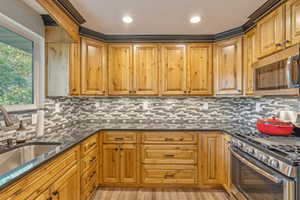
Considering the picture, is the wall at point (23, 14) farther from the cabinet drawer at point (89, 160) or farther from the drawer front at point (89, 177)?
the drawer front at point (89, 177)

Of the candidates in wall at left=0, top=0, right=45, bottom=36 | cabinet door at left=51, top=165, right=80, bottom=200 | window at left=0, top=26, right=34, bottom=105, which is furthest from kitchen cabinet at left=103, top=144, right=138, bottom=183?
wall at left=0, top=0, right=45, bottom=36

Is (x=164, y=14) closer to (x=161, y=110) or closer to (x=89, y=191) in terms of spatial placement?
(x=161, y=110)

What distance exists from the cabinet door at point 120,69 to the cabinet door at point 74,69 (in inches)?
20.6

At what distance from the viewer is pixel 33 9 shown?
2135 mm

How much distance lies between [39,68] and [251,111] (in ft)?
10.1

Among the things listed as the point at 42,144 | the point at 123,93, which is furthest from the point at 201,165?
the point at 42,144

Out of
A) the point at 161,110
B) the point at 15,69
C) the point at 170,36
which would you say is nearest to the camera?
the point at 15,69

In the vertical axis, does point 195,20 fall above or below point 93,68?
above

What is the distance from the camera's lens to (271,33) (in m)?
2.06

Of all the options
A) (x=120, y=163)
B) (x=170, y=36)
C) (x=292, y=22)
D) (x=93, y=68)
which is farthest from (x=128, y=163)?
(x=292, y=22)

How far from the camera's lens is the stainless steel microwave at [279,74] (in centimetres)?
156

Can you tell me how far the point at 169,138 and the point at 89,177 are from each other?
118 cm

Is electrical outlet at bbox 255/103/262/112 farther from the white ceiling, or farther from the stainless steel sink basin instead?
the stainless steel sink basin

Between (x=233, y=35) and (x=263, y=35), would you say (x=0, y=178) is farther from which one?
(x=233, y=35)
